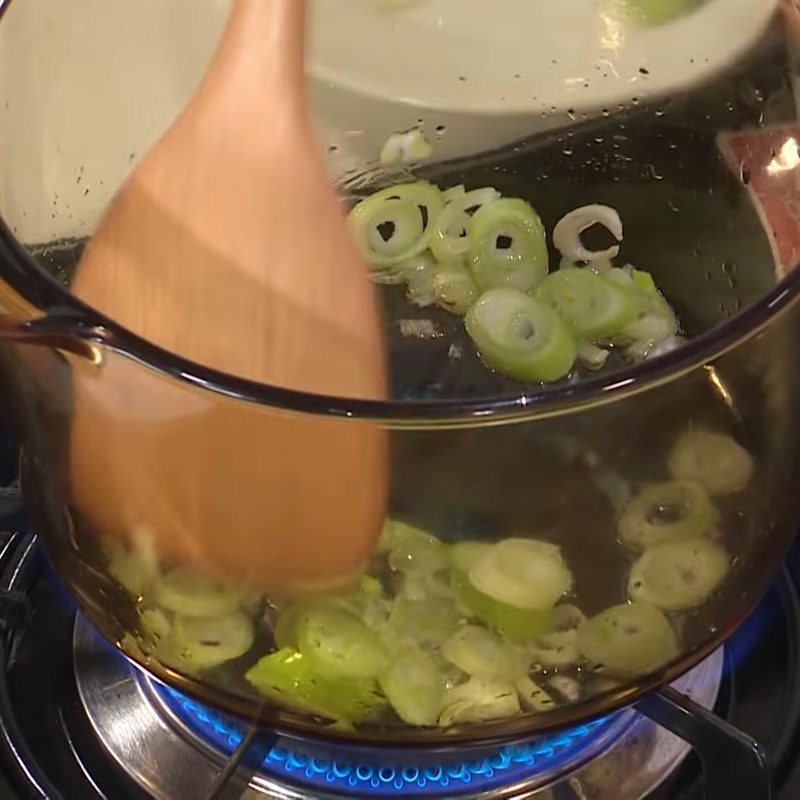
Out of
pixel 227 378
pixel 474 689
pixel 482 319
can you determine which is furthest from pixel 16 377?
pixel 482 319

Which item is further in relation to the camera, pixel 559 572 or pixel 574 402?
pixel 559 572

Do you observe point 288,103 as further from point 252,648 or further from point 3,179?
point 252,648

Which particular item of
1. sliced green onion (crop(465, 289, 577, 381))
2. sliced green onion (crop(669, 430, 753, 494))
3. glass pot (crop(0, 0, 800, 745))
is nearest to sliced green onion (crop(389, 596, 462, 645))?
glass pot (crop(0, 0, 800, 745))

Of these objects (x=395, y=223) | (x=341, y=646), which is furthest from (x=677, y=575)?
(x=395, y=223)

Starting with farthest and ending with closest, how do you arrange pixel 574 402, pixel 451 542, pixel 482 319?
pixel 482 319 → pixel 451 542 → pixel 574 402

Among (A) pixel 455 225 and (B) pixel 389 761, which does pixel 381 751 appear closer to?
(B) pixel 389 761

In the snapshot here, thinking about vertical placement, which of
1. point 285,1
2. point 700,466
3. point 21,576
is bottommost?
point 21,576

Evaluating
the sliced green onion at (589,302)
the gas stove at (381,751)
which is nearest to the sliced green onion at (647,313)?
the sliced green onion at (589,302)
